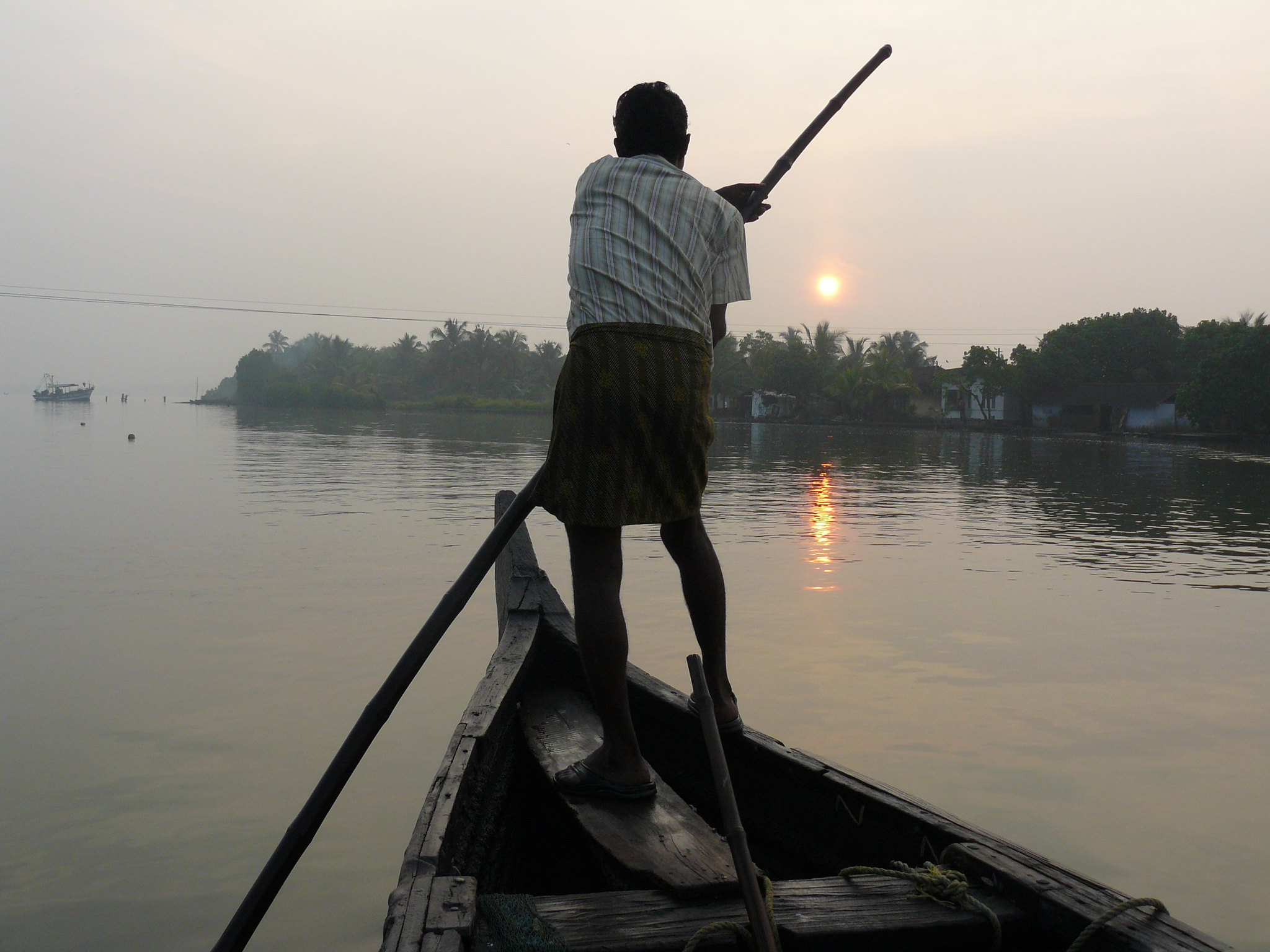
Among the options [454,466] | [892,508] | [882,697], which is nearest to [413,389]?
[454,466]

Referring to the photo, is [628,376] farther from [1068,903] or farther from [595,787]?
[1068,903]

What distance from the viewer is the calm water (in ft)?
10.2

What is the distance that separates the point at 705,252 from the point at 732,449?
25507mm

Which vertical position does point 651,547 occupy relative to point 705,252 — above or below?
below

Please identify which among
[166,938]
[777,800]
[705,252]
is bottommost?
[166,938]

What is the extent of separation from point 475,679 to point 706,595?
9.72ft

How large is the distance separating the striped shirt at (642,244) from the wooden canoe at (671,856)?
39.8 inches

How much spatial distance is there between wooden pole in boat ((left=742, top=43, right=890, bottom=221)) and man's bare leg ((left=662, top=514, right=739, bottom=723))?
794mm

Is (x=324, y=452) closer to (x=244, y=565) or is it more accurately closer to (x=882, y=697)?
(x=244, y=565)

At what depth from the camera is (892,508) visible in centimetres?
1291

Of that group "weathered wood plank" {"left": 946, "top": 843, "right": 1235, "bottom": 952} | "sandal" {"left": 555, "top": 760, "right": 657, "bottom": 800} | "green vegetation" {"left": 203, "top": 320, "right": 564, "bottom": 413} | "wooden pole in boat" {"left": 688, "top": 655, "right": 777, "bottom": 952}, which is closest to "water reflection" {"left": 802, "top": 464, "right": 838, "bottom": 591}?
"sandal" {"left": 555, "top": 760, "right": 657, "bottom": 800}

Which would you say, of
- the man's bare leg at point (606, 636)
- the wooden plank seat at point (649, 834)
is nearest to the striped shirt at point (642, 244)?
the man's bare leg at point (606, 636)

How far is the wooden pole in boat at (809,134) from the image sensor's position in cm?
243

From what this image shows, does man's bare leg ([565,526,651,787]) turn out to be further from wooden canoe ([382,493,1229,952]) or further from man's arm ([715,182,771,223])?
man's arm ([715,182,771,223])
